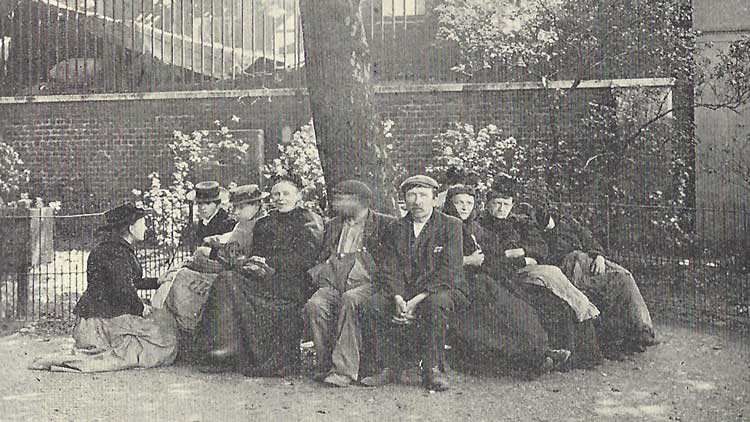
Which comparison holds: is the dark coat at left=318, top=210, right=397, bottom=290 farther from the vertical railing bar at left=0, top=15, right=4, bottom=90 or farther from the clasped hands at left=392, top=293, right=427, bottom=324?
the vertical railing bar at left=0, top=15, right=4, bottom=90

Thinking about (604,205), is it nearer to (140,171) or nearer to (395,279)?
(395,279)

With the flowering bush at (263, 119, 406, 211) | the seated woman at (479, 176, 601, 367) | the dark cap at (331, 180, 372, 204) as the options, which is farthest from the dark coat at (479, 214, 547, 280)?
the flowering bush at (263, 119, 406, 211)

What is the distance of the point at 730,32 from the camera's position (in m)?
6.27

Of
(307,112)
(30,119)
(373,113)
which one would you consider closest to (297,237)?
(373,113)

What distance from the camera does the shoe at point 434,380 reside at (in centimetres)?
439

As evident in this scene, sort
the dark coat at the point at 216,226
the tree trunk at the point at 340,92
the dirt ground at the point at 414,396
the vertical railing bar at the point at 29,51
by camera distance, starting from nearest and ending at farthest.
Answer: the dirt ground at the point at 414,396
the tree trunk at the point at 340,92
the dark coat at the point at 216,226
the vertical railing bar at the point at 29,51

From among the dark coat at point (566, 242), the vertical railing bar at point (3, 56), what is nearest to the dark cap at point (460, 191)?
the dark coat at point (566, 242)

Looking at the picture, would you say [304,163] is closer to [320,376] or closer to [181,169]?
[181,169]

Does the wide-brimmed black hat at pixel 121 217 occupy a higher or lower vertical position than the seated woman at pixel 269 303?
higher

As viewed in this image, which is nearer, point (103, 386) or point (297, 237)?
point (103, 386)

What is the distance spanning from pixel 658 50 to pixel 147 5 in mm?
4511

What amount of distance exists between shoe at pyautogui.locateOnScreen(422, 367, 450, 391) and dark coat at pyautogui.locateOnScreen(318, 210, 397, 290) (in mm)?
618

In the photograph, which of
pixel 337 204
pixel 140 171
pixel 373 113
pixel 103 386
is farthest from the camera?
pixel 140 171

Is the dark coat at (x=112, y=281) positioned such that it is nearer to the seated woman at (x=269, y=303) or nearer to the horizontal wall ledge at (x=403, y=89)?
the seated woman at (x=269, y=303)
